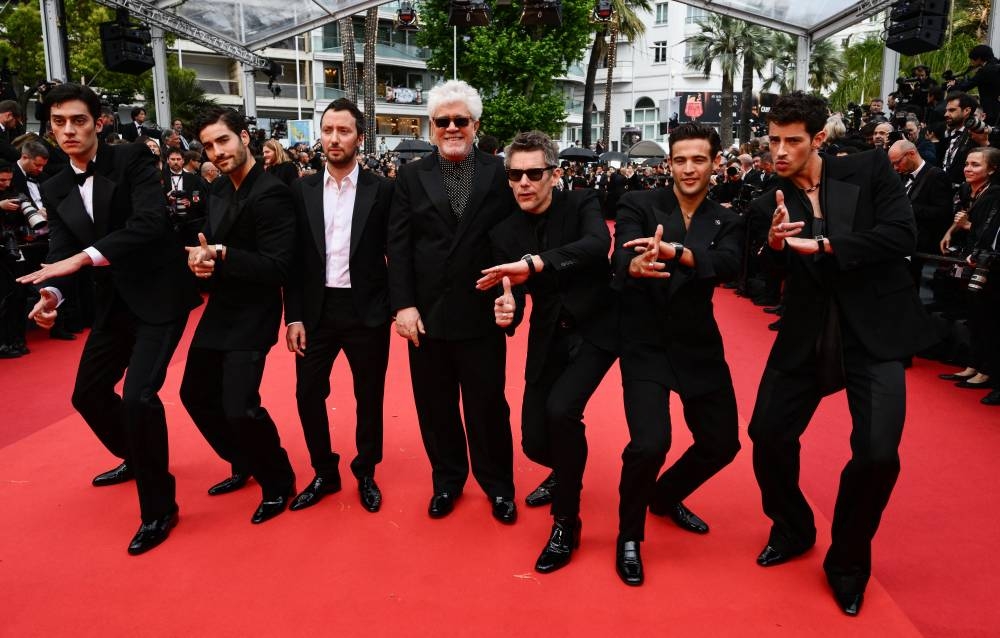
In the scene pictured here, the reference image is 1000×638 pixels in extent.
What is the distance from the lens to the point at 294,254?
3.68m

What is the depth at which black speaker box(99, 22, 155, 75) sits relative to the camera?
11.8 metres

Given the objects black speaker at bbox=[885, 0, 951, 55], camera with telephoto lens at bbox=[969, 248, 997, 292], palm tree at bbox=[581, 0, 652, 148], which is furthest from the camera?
palm tree at bbox=[581, 0, 652, 148]

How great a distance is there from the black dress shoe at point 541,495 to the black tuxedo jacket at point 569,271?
0.77 meters

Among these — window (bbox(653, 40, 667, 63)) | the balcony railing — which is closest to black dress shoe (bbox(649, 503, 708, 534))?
the balcony railing

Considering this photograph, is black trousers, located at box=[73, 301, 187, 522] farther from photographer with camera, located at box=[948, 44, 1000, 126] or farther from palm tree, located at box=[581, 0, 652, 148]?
palm tree, located at box=[581, 0, 652, 148]

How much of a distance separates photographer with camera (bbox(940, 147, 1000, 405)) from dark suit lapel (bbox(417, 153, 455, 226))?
433cm

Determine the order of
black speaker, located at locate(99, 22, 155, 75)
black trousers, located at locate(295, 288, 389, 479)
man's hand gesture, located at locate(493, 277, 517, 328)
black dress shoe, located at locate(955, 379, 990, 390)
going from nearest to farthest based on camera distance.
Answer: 1. man's hand gesture, located at locate(493, 277, 517, 328)
2. black trousers, located at locate(295, 288, 389, 479)
3. black dress shoe, located at locate(955, 379, 990, 390)
4. black speaker, located at locate(99, 22, 155, 75)

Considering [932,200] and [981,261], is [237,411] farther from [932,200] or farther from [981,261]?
[932,200]

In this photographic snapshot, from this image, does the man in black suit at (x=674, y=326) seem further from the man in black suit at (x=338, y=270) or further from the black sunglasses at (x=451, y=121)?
the man in black suit at (x=338, y=270)

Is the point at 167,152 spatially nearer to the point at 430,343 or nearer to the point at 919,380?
the point at 430,343

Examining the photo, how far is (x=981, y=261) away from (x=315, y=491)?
5.21 m

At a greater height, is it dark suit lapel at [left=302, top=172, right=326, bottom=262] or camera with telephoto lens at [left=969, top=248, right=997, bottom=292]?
dark suit lapel at [left=302, top=172, right=326, bottom=262]

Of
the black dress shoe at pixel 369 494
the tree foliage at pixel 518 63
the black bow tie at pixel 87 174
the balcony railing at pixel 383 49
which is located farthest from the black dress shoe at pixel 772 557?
the balcony railing at pixel 383 49

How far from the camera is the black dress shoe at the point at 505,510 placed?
3.68 m
